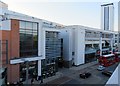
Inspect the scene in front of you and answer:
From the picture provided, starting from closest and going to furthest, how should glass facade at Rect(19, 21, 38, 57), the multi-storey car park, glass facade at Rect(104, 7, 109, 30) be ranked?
the multi-storey car park < glass facade at Rect(19, 21, 38, 57) < glass facade at Rect(104, 7, 109, 30)

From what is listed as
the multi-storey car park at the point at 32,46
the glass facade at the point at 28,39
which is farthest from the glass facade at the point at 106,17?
the glass facade at the point at 28,39

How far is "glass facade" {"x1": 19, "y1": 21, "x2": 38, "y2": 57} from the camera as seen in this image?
68.7ft

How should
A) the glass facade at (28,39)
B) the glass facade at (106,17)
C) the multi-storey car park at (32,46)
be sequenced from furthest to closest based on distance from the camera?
the glass facade at (106,17) < the glass facade at (28,39) < the multi-storey car park at (32,46)

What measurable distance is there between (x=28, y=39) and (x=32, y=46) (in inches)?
47.1

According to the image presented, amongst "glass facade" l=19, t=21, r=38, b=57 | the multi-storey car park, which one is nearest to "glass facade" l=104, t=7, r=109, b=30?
the multi-storey car park

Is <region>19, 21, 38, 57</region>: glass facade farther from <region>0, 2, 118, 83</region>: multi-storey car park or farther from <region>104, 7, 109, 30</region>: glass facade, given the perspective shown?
<region>104, 7, 109, 30</region>: glass facade

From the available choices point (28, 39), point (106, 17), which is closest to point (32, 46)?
point (28, 39)

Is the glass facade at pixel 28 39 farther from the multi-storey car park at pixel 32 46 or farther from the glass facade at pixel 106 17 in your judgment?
the glass facade at pixel 106 17

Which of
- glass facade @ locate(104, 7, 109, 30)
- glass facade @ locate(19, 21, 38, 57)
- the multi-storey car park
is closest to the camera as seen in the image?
the multi-storey car park

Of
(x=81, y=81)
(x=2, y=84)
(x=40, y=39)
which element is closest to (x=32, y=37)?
(x=40, y=39)

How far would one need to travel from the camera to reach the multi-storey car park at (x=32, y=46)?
1892 cm

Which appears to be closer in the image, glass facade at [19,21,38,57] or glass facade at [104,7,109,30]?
glass facade at [19,21,38,57]

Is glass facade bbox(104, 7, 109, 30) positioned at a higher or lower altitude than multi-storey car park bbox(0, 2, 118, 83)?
higher

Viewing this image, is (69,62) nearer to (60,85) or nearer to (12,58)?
(60,85)
